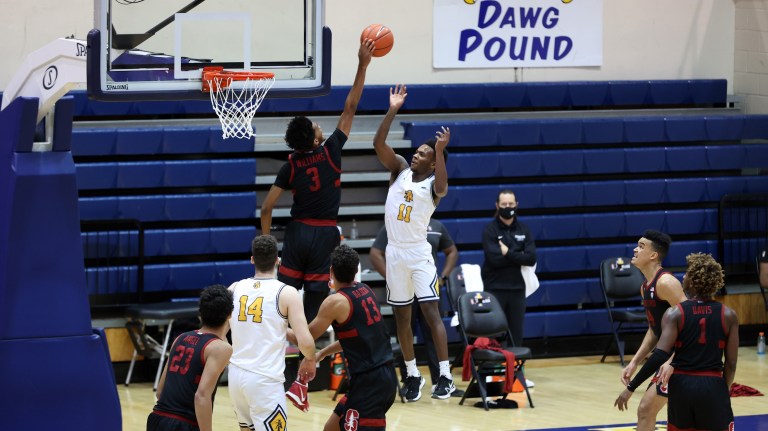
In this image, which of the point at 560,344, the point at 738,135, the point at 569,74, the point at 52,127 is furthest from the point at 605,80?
the point at 52,127

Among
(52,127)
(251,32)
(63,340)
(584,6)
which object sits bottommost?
(63,340)

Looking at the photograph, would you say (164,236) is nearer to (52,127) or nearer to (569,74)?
(52,127)

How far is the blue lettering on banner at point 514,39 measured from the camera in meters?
14.2

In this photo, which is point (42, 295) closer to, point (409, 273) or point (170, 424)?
point (170, 424)

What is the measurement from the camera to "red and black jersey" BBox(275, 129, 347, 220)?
389 inches

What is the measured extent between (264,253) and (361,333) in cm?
78

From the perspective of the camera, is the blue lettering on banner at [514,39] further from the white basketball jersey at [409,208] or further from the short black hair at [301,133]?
the short black hair at [301,133]

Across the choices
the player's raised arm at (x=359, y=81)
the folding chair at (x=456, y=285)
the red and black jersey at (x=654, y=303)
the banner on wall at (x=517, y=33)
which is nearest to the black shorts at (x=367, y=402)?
the red and black jersey at (x=654, y=303)

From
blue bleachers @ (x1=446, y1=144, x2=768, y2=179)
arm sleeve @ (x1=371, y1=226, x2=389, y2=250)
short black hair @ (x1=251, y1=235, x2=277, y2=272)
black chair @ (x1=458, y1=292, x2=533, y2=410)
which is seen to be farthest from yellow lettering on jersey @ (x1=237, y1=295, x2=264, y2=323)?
blue bleachers @ (x1=446, y1=144, x2=768, y2=179)

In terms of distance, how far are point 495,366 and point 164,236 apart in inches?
139

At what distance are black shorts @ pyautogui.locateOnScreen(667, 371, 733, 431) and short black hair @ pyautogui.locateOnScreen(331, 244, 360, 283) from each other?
87.1 inches

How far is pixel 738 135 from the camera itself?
1463 cm

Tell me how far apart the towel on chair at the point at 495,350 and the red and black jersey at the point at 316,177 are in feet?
6.94

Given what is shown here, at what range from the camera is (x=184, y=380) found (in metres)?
6.91
